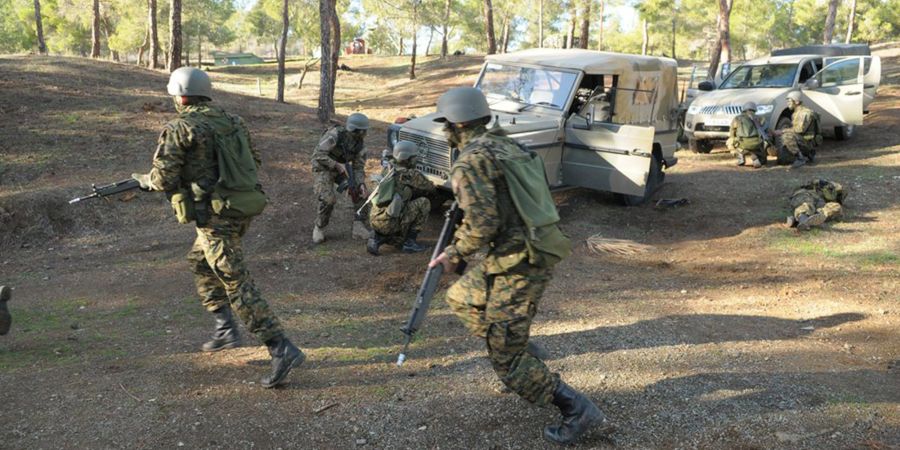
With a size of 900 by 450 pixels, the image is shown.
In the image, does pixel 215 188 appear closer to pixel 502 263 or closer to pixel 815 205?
pixel 502 263

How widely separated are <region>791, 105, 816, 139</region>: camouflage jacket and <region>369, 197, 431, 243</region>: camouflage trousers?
8028mm

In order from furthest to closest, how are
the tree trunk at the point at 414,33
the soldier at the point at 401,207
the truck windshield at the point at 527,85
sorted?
1. the tree trunk at the point at 414,33
2. the truck windshield at the point at 527,85
3. the soldier at the point at 401,207

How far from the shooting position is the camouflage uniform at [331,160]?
300 inches

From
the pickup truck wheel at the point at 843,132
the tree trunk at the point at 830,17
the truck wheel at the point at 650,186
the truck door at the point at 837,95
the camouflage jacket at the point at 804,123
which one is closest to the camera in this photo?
the truck wheel at the point at 650,186

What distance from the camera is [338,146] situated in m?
7.75

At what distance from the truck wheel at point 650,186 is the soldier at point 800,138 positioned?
3.01 m

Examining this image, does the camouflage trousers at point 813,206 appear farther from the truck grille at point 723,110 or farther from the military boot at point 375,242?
the military boot at point 375,242

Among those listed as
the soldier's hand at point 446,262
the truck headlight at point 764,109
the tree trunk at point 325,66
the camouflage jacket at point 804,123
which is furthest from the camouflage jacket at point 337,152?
the camouflage jacket at point 804,123

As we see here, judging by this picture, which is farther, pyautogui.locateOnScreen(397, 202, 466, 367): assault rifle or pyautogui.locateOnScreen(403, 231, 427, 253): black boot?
pyautogui.locateOnScreen(403, 231, 427, 253): black boot

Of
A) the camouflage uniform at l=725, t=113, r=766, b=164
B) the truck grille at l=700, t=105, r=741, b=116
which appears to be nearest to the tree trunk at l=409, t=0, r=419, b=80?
the truck grille at l=700, t=105, r=741, b=116

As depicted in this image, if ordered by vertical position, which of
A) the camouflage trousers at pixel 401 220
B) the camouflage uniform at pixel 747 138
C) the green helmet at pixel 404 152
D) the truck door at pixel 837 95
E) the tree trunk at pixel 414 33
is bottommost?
the camouflage trousers at pixel 401 220

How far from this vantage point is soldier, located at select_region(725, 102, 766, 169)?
1170cm

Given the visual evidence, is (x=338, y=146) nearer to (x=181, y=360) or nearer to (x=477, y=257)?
(x=477, y=257)

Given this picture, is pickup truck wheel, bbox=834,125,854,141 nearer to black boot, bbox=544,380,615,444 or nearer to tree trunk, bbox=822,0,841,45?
tree trunk, bbox=822,0,841,45
